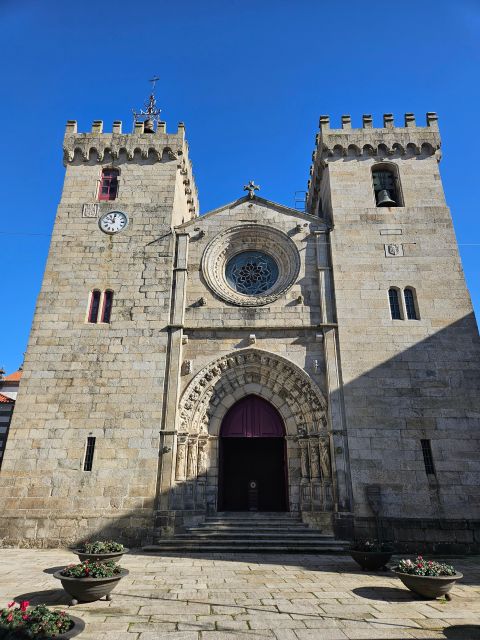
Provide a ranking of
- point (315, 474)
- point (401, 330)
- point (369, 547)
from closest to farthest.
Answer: point (369, 547) < point (315, 474) < point (401, 330)

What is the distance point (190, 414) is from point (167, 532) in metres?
3.59

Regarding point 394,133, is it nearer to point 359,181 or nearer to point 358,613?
point 359,181

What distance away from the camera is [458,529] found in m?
12.6

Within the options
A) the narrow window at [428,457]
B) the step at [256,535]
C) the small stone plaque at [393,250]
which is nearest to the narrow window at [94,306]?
the step at [256,535]

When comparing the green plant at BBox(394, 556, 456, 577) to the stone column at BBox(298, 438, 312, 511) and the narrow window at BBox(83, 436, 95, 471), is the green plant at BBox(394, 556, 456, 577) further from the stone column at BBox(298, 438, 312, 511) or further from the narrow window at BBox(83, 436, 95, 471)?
the narrow window at BBox(83, 436, 95, 471)

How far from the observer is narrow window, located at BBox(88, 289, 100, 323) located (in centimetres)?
1568

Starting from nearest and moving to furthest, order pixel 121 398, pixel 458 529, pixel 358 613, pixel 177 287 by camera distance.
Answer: pixel 358 613, pixel 458 529, pixel 121 398, pixel 177 287

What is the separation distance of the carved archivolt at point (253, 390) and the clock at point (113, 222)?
6771 mm

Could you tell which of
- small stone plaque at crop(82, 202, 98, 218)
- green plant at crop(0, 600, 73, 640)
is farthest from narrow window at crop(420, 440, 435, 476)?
small stone plaque at crop(82, 202, 98, 218)

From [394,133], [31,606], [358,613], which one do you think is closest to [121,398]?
[31,606]

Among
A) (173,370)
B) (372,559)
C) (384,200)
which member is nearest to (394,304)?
(384,200)

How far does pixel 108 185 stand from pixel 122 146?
1801 millimetres

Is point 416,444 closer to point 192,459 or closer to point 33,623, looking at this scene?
point 192,459

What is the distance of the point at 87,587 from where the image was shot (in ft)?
23.1
